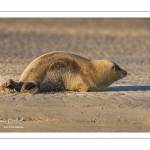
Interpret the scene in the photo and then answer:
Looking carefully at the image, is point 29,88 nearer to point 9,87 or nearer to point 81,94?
point 9,87

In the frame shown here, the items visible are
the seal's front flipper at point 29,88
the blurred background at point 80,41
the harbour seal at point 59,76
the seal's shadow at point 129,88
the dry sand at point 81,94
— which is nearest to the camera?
Answer: the dry sand at point 81,94

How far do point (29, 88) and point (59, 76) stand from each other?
638 millimetres

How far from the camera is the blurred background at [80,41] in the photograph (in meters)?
15.6

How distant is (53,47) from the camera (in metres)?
20.1

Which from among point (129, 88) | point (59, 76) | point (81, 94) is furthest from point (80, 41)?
point (81, 94)

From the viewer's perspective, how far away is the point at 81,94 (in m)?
9.96

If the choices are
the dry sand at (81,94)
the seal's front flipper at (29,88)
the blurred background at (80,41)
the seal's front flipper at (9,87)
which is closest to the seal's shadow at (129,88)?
the dry sand at (81,94)

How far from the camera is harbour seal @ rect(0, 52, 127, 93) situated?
33.0 feet

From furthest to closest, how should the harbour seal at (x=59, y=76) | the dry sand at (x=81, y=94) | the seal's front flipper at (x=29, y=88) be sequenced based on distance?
the harbour seal at (x=59, y=76) → the seal's front flipper at (x=29, y=88) → the dry sand at (x=81, y=94)

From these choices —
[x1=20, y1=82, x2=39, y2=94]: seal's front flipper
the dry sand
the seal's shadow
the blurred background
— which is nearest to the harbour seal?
[x1=20, y1=82, x2=39, y2=94]: seal's front flipper

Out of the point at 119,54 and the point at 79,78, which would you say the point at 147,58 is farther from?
the point at 79,78

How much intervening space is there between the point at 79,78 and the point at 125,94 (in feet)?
2.92

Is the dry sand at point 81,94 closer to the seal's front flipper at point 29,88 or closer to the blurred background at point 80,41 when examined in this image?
the blurred background at point 80,41
